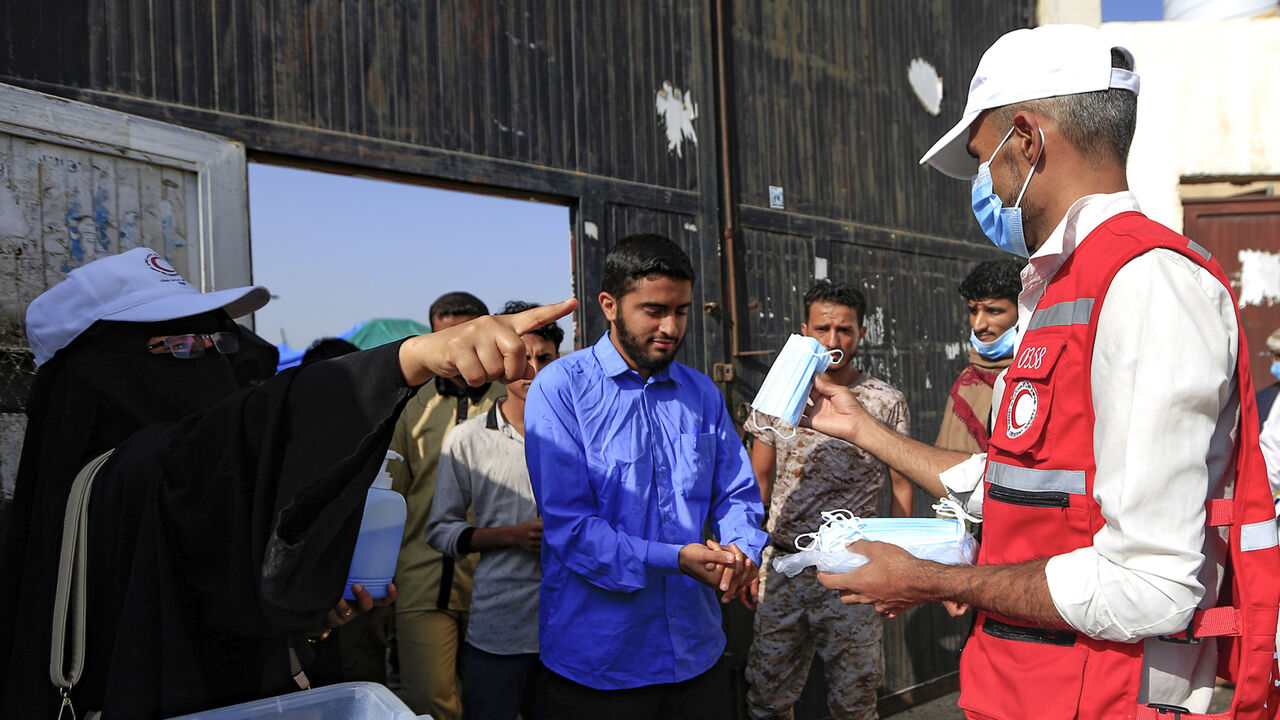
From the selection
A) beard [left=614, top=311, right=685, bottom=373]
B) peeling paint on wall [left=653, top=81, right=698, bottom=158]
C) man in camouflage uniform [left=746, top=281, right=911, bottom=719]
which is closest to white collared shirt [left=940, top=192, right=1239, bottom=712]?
beard [left=614, top=311, right=685, bottom=373]

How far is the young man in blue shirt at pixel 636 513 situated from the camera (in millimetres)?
2496

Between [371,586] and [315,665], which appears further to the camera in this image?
[315,665]

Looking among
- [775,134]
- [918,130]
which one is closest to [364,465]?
[775,134]

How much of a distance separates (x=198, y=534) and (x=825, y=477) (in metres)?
2.81

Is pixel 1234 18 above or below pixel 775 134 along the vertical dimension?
above

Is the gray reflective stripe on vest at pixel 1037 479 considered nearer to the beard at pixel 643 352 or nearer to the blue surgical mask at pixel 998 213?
the blue surgical mask at pixel 998 213

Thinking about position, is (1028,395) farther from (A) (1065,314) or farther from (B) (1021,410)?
(A) (1065,314)

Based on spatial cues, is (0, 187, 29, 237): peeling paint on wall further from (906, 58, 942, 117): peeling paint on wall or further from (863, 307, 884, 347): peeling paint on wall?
(906, 58, 942, 117): peeling paint on wall

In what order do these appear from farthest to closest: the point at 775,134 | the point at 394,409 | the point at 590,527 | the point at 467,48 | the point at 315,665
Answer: the point at 775,134
the point at 467,48
the point at 590,527
the point at 315,665
the point at 394,409

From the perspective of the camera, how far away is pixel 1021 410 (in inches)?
62.2

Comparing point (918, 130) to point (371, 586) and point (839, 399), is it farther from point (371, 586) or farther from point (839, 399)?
point (371, 586)

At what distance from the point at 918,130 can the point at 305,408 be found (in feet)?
→ 17.2

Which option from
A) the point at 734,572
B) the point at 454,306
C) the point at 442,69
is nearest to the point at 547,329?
the point at 454,306

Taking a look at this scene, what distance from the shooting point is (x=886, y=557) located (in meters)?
1.75
